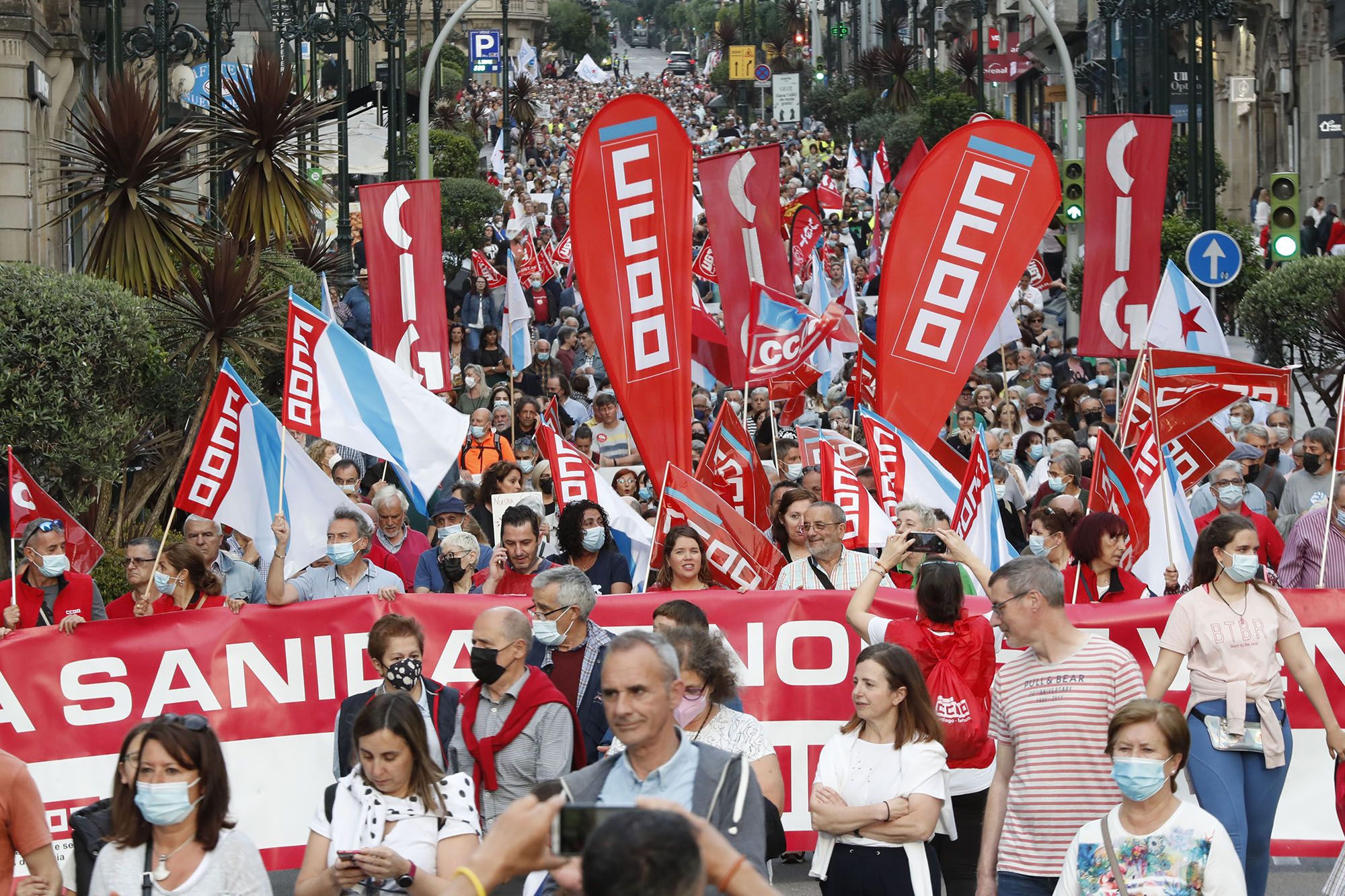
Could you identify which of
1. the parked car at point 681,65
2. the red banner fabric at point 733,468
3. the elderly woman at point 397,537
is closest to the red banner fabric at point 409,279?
the red banner fabric at point 733,468

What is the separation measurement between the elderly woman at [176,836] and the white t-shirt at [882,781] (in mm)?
1761

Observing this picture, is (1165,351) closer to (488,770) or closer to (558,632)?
(558,632)

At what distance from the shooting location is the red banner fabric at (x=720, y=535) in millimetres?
9484

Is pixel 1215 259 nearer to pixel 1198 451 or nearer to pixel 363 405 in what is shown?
pixel 1198 451

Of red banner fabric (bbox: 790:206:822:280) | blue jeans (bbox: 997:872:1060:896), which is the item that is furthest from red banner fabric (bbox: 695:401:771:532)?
red banner fabric (bbox: 790:206:822:280)

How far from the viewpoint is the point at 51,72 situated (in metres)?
25.7

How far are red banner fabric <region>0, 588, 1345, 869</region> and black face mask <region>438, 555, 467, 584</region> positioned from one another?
25.3 inches

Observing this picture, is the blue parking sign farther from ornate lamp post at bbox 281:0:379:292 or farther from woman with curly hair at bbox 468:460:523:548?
woman with curly hair at bbox 468:460:523:548

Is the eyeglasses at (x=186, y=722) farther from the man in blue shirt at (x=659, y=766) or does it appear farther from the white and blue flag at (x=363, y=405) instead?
the white and blue flag at (x=363, y=405)

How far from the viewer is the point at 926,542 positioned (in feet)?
25.1

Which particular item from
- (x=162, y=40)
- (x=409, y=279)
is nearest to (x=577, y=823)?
(x=409, y=279)

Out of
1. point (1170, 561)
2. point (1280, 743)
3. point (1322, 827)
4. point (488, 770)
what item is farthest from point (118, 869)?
point (1170, 561)

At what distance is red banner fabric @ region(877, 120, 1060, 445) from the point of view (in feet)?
36.3

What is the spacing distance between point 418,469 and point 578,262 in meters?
1.43
